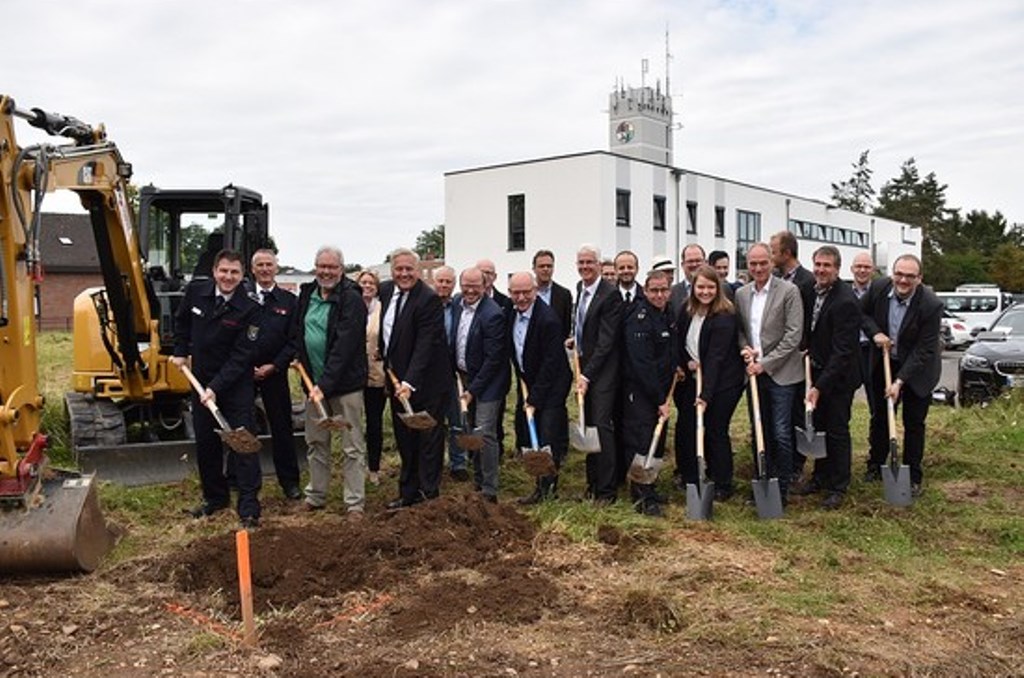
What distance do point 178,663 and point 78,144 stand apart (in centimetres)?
460

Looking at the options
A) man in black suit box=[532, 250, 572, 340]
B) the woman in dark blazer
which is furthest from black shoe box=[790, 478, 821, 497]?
man in black suit box=[532, 250, 572, 340]

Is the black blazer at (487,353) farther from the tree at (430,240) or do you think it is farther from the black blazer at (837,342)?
the tree at (430,240)

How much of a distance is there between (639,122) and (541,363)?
39592 mm

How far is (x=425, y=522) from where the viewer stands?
6.39 metres

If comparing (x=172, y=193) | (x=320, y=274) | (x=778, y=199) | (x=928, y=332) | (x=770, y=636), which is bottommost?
(x=770, y=636)

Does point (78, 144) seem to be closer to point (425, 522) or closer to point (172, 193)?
point (172, 193)

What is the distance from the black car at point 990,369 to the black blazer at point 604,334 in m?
6.88

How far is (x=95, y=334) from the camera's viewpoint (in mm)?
8938

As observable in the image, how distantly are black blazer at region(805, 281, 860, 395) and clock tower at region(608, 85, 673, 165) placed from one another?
127ft

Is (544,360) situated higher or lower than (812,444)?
higher

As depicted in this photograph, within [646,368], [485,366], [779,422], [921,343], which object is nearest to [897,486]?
[779,422]

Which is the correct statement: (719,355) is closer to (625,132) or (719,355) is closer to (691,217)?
(691,217)

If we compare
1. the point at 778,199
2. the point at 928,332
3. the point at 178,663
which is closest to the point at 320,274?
the point at 178,663

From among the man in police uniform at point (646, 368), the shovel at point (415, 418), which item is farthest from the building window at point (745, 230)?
the shovel at point (415, 418)
